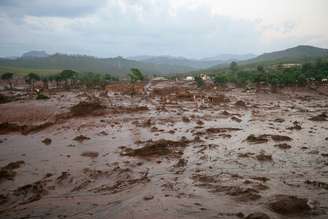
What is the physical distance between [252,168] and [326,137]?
10095mm

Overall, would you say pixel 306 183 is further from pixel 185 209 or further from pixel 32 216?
pixel 32 216

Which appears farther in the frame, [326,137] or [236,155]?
[326,137]

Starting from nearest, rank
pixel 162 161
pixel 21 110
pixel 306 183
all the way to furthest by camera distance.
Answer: pixel 306 183, pixel 162 161, pixel 21 110

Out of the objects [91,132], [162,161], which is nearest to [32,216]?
[162,161]

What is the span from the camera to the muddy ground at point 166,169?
11.7m

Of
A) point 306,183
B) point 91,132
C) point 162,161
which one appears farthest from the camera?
point 91,132

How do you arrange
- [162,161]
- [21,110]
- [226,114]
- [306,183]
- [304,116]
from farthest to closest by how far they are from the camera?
1. [21,110]
2. [226,114]
3. [304,116]
4. [162,161]
5. [306,183]

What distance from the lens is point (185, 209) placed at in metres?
11.5

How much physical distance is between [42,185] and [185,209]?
24.1ft

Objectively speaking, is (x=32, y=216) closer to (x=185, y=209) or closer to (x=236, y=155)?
(x=185, y=209)

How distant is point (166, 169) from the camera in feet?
53.2

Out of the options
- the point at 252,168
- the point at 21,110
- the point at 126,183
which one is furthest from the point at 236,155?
the point at 21,110

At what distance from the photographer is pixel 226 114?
35.2m

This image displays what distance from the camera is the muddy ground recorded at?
1167 centimetres
